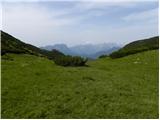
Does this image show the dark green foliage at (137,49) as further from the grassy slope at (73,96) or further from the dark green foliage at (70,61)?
the grassy slope at (73,96)

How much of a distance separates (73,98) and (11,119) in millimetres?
3831

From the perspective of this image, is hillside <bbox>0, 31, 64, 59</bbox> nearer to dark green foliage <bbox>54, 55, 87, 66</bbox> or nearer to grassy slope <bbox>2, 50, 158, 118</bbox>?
dark green foliage <bbox>54, 55, 87, 66</bbox>

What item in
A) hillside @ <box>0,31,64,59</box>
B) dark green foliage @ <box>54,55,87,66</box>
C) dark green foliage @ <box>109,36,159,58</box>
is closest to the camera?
dark green foliage @ <box>54,55,87,66</box>

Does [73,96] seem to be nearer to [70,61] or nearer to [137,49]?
[70,61]

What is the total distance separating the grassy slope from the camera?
14.5 m

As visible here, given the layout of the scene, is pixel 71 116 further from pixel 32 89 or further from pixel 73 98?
pixel 32 89

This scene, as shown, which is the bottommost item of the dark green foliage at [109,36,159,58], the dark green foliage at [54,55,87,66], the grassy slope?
the grassy slope

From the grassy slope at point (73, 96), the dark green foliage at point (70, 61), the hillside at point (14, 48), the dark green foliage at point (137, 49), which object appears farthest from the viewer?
the dark green foliage at point (137, 49)

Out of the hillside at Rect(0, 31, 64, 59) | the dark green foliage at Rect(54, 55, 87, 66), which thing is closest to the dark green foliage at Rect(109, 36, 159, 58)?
the hillside at Rect(0, 31, 64, 59)

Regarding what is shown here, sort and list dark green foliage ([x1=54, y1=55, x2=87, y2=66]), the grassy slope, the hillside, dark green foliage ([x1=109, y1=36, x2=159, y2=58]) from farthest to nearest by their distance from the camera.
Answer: dark green foliage ([x1=109, y1=36, x2=159, y2=58]) → the hillside → dark green foliage ([x1=54, y1=55, x2=87, y2=66]) → the grassy slope

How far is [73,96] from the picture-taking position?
16875 mm

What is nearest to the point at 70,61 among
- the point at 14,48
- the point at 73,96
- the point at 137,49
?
the point at 73,96

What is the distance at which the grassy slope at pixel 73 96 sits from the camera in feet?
47.7

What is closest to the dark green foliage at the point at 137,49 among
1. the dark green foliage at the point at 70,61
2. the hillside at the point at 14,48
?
the hillside at the point at 14,48
